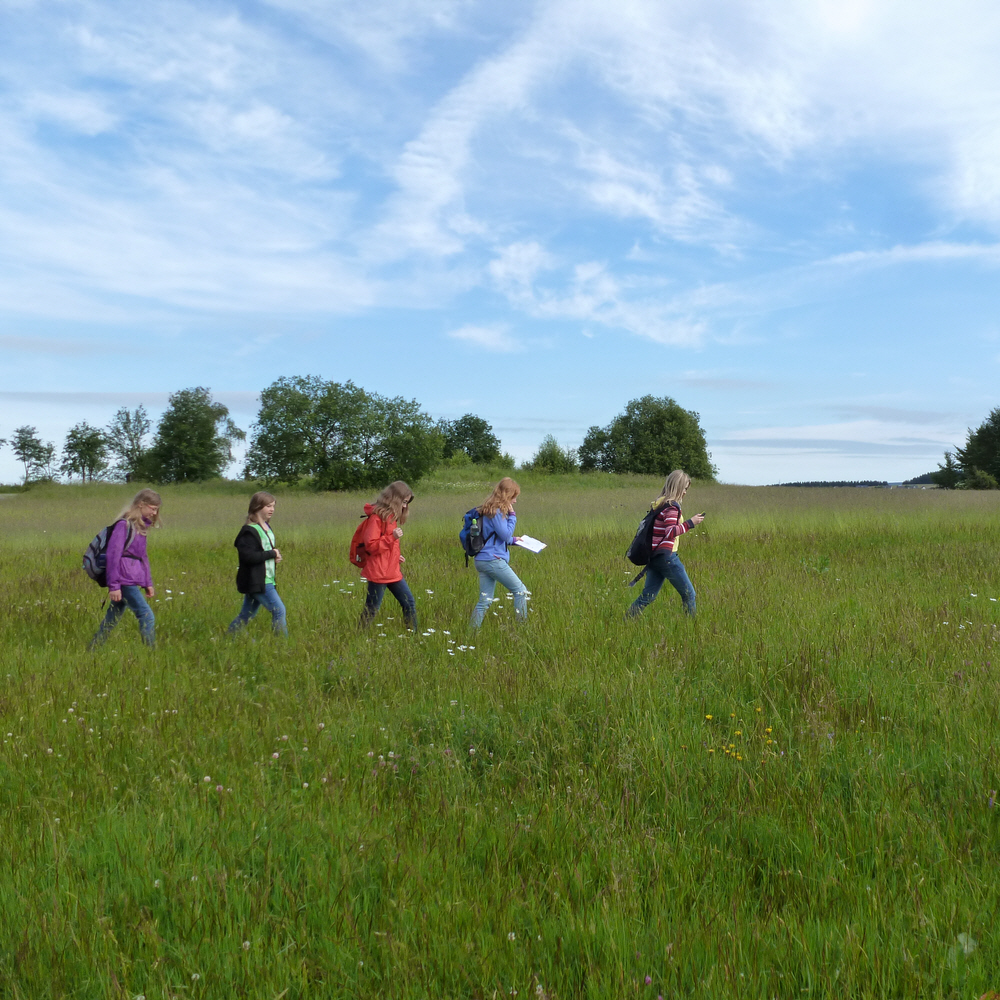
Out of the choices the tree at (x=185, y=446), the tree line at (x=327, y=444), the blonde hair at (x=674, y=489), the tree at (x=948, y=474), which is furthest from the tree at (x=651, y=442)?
the blonde hair at (x=674, y=489)

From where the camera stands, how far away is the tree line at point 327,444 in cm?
4672

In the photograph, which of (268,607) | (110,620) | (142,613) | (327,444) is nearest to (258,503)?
(268,607)

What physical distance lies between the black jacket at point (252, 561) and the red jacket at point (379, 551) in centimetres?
103

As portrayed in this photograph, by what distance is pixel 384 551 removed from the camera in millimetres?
7941

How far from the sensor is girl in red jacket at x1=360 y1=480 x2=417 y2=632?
7.91 m

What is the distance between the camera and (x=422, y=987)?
230 centimetres

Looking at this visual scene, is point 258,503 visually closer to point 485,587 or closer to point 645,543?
point 485,587

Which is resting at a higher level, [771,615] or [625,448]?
[625,448]

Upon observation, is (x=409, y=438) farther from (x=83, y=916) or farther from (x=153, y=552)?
(x=83, y=916)

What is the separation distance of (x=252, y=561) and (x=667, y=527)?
453 centimetres

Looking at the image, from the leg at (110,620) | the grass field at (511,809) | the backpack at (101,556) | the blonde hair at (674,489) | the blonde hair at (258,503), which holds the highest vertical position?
the blonde hair at (674,489)

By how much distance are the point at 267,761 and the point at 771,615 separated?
18.3ft

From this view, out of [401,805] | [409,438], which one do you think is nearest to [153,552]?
[401,805]

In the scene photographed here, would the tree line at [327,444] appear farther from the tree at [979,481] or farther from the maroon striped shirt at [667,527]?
the maroon striped shirt at [667,527]
